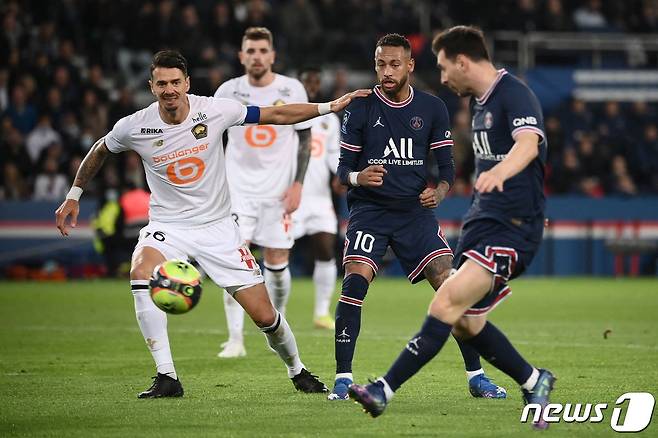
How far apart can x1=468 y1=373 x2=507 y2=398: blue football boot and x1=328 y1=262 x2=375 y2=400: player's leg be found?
32.9 inches

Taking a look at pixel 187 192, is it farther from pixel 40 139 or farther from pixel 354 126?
pixel 40 139

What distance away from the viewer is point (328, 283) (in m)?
14.2

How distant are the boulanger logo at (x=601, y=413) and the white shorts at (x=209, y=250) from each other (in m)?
2.29

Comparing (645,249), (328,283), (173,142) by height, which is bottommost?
(645,249)

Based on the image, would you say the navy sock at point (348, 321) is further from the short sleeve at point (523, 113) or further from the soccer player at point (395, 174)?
the short sleeve at point (523, 113)

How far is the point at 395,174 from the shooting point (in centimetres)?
881

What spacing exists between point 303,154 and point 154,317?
10.2ft

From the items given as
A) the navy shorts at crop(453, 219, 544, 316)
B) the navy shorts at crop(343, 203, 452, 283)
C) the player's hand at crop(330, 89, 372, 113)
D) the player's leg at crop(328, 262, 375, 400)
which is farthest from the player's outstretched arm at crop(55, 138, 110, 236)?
the navy shorts at crop(453, 219, 544, 316)

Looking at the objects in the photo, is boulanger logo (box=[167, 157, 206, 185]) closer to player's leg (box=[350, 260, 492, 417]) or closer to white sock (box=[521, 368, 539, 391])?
player's leg (box=[350, 260, 492, 417])

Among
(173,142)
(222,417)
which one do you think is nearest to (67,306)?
(173,142)

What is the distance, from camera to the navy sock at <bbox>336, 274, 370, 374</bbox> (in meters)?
8.42

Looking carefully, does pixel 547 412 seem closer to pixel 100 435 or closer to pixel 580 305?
pixel 100 435

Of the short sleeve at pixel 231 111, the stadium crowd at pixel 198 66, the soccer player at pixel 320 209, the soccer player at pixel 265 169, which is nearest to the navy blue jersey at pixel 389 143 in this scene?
the short sleeve at pixel 231 111

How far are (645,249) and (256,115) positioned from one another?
50.9 ft
